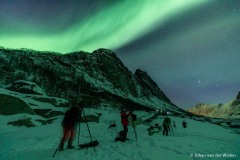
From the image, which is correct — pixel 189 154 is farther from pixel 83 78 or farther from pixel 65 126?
pixel 83 78

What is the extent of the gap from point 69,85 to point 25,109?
481 ft

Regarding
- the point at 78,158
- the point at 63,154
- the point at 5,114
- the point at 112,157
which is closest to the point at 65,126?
the point at 63,154

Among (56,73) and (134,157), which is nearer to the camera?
(134,157)

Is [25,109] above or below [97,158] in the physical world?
above

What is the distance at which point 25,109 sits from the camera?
1258 inches

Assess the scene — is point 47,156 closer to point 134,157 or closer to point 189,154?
point 134,157

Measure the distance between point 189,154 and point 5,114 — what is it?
25.7 m

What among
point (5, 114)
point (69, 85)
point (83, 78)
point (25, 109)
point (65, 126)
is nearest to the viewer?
point (65, 126)

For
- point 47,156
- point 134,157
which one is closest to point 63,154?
point 47,156

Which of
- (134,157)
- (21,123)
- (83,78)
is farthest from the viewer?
(83,78)

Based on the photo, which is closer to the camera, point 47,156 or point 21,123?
point 47,156

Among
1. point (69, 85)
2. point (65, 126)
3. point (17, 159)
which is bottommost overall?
point (17, 159)

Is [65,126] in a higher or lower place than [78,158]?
higher

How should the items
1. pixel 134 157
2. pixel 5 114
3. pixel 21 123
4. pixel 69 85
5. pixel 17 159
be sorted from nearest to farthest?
pixel 17 159 → pixel 134 157 → pixel 21 123 → pixel 5 114 → pixel 69 85
